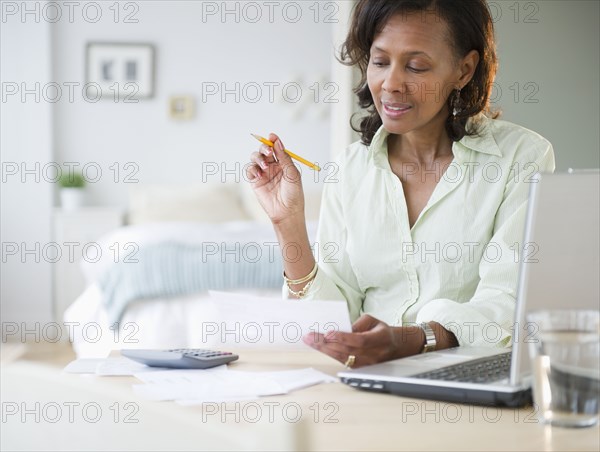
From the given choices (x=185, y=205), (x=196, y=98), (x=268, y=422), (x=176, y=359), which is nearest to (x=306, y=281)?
(x=176, y=359)

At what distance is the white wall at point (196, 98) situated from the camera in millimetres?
5945

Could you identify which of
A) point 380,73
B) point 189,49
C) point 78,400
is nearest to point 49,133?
point 189,49

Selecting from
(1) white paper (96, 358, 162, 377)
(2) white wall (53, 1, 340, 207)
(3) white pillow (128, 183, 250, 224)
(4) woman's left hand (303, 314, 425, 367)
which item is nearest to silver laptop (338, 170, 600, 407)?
(4) woman's left hand (303, 314, 425, 367)

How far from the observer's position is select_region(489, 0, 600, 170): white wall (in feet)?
10.2

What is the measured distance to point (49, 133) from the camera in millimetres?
5730

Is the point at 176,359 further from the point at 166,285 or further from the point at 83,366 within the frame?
the point at 166,285

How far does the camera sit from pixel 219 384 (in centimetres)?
122

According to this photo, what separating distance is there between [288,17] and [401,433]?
5.49m

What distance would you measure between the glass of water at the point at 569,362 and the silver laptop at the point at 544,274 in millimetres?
38

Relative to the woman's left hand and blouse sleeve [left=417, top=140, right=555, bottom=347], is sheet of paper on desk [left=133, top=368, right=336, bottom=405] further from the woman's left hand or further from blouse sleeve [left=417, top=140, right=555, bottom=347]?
blouse sleeve [left=417, top=140, right=555, bottom=347]

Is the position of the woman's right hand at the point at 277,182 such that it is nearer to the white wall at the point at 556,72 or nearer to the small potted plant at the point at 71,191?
the white wall at the point at 556,72

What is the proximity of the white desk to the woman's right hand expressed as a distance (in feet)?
0.96

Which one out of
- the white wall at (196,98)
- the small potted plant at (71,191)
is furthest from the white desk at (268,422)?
the white wall at (196,98)

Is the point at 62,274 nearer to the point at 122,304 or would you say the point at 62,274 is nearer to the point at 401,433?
the point at 122,304
